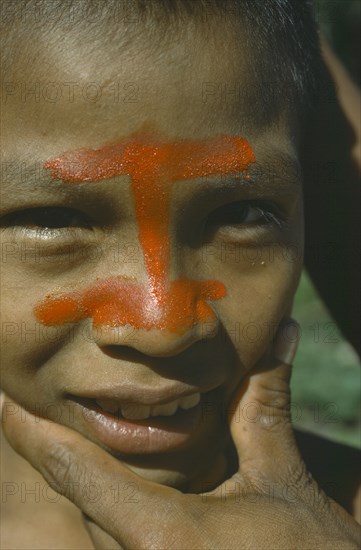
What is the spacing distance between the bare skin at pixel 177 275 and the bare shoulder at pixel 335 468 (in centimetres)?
50

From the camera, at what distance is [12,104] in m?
2.17

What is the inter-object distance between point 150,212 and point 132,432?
64cm

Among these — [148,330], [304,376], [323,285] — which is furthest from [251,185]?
[304,376]

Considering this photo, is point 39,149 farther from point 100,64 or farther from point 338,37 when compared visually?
point 338,37

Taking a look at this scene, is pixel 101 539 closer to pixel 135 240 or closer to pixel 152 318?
pixel 152 318

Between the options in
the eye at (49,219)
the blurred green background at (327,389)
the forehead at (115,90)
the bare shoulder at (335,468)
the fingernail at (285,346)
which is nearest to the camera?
the forehead at (115,90)

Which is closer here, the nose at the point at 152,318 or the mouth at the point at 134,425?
the nose at the point at 152,318

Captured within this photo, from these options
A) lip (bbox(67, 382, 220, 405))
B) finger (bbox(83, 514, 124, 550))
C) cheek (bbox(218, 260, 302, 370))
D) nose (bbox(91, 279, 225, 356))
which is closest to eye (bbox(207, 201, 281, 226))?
cheek (bbox(218, 260, 302, 370))

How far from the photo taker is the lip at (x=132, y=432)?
2.39 metres

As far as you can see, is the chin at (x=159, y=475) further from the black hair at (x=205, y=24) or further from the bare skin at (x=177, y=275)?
the black hair at (x=205, y=24)

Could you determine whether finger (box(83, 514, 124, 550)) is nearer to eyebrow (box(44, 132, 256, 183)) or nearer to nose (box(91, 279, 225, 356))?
nose (box(91, 279, 225, 356))

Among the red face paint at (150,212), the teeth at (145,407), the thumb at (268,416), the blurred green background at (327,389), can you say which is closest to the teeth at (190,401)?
the teeth at (145,407)

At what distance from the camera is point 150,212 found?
2.17m

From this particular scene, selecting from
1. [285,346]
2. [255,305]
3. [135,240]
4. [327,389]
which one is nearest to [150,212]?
[135,240]
